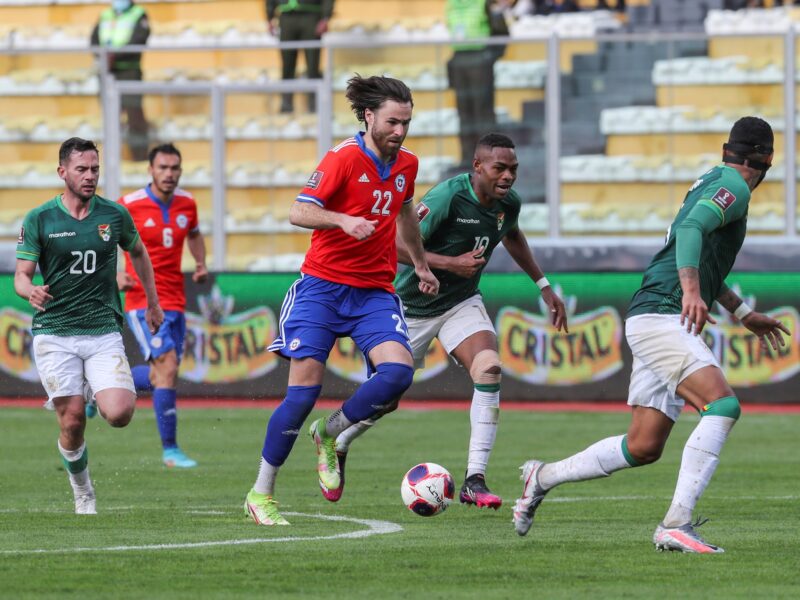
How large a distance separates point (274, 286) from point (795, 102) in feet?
20.5

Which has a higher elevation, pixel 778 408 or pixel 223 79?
pixel 223 79

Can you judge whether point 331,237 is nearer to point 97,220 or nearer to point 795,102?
point 97,220

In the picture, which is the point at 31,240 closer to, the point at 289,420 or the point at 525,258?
the point at 289,420

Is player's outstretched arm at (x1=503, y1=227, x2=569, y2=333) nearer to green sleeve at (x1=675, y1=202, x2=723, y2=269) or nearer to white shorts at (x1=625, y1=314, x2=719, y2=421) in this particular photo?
white shorts at (x1=625, y1=314, x2=719, y2=421)

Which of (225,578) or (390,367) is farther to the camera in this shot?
(390,367)

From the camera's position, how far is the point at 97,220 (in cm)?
980

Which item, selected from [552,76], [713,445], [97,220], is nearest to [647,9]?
[552,76]

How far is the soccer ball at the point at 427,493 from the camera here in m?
9.09

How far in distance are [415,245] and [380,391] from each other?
111cm

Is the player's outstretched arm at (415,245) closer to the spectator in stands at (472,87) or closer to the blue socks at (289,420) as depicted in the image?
the blue socks at (289,420)

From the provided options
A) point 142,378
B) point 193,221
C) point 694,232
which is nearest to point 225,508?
point 142,378

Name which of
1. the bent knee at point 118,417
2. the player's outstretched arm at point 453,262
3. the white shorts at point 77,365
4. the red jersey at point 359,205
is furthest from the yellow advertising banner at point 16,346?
the red jersey at point 359,205

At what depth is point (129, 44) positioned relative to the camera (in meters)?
21.4

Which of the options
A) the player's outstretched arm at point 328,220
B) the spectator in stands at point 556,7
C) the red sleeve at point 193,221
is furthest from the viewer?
the spectator in stands at point 556,7
